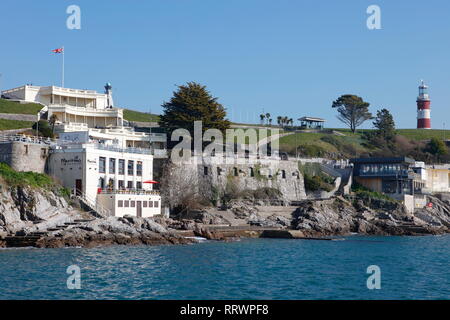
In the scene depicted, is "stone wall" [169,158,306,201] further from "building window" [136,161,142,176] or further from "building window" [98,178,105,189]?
"building window" [98,178,105,189]

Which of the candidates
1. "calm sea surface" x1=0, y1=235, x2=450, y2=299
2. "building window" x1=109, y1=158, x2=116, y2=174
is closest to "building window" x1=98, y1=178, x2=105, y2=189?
"building window" x1=109, y1=158, x2=116, y2=174

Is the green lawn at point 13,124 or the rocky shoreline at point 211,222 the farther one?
the green lawn at point 13,124

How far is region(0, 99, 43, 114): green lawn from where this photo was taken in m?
82.8

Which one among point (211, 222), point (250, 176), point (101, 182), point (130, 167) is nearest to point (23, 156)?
point (101, 182)

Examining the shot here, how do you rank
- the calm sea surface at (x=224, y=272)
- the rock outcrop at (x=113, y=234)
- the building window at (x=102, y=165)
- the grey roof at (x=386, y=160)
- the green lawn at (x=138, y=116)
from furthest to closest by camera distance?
the green lawn at (x=138, y=116)
the grey roof at (x=386, y=160)
the building window at (x=102, y=165)
the rock outcrop at (x=113, y=234)
the calm sea surface at (x=224, y=272)

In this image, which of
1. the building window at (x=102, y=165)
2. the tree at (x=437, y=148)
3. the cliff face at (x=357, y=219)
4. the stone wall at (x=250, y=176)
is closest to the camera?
the building window at (x=102, y=165)

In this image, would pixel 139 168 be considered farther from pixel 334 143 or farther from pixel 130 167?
pixel 334 143

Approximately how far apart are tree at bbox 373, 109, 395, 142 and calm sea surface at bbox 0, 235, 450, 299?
75931mm

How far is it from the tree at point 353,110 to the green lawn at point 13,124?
72196 millimetres

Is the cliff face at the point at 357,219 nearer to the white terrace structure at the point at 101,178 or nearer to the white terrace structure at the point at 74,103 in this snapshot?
the white terrace structure at the point at 101,178

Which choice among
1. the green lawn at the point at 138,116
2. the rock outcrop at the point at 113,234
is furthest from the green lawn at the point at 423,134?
the rock outcrop at the point at 113,234

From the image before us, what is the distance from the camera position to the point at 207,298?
31891 mm

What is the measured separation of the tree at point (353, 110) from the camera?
133m
